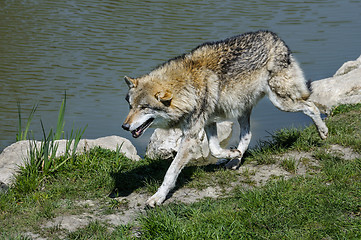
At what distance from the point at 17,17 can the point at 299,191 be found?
48.6 feet

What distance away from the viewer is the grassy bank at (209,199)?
5.12m

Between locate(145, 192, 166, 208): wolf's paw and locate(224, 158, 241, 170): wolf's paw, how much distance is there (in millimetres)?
1430

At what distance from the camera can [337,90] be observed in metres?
10.7

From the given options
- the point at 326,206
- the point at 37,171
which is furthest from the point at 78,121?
the point at 326,206

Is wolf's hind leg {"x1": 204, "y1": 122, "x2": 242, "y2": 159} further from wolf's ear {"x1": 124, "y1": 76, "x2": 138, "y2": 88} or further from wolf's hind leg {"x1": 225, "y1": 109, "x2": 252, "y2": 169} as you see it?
wolf's ear {"x1": 124, "y1": 76, "x2": 138, "y2": 88}

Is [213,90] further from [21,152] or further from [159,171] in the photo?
[21,152]

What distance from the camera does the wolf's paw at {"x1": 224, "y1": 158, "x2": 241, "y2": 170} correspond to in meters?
7.26

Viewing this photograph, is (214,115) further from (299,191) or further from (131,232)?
(131,232)

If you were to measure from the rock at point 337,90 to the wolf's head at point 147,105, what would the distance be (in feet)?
16.7

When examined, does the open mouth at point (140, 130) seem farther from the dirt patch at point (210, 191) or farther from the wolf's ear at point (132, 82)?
the dirt patch at point (210, 191)

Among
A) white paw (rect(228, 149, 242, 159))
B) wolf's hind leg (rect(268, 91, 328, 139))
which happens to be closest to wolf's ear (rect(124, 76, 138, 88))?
white paw (rect(228, 149, 242, 159))

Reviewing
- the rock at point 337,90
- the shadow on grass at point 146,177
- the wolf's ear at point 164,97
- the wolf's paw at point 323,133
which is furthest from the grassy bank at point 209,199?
the rock at point 337,90

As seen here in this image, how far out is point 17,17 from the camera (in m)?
18.0

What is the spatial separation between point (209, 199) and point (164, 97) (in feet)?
4.58
